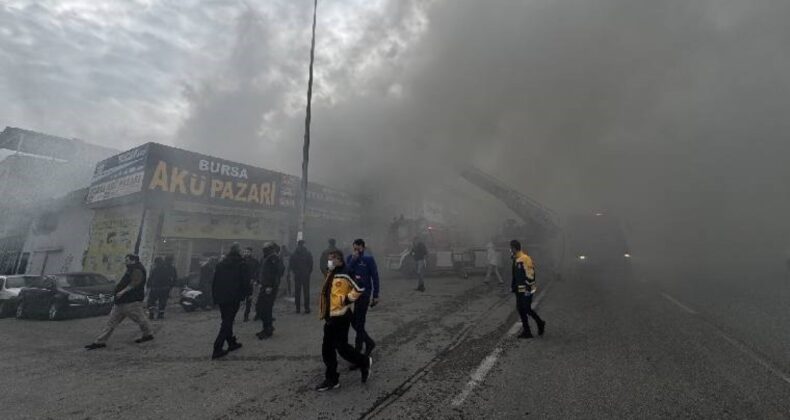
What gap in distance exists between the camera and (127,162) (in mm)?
13008

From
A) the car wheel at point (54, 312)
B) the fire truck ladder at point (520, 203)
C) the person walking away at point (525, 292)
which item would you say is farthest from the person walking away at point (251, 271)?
the fire truck ladder at point (520, 203)

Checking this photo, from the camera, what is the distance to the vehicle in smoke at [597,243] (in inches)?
507

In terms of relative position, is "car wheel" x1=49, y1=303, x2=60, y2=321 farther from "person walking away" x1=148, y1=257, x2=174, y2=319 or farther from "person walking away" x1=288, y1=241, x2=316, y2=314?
"person walking away" x1=288, y1=241, x2=316, y2=314

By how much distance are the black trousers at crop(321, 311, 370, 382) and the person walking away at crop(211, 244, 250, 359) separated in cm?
199

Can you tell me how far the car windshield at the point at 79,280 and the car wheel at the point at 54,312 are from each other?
58 cm

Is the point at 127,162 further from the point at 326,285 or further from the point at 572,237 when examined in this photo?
the point at 572,237

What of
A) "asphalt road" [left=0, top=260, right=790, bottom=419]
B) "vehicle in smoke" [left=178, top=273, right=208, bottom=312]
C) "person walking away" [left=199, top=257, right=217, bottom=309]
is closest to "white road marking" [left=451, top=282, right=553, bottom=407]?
"asphalt road" [left=0, top=260, right=790, bottom=419]

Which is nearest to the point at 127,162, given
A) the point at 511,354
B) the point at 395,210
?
the point at 395,210

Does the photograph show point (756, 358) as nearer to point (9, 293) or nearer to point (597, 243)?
point (597, 243)

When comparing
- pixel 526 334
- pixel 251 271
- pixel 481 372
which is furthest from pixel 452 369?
pixel 251 271

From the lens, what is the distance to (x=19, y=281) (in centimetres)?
1091

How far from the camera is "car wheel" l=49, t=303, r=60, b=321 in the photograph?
30.3ft

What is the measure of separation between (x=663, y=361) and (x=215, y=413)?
15.0 feet

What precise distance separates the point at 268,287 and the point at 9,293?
8944 mm
